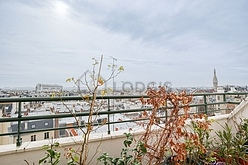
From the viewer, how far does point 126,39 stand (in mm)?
5219

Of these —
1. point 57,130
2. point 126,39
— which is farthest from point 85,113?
point 126,39

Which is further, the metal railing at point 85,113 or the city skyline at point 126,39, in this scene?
the city skyline at point 126,39

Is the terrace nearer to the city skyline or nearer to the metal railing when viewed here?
the metal railing

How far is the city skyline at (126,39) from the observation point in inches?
115

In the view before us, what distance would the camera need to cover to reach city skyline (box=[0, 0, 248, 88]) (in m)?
2.93

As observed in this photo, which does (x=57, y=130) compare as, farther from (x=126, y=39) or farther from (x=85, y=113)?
(x=126, y=39)

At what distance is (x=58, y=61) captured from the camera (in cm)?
371

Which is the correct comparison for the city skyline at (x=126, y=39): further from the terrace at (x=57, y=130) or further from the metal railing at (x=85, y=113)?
the terrace at (x=57, y=130)

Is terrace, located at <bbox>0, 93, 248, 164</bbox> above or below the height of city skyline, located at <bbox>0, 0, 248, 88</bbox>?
below

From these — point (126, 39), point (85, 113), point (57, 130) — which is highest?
point (126, 39)

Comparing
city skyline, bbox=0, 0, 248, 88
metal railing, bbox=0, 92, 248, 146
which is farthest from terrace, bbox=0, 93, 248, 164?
city skyline, bbox=0, 0, 248, 88

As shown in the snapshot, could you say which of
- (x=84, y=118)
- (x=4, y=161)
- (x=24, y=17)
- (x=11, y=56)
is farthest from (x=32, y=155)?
(x=24, y=17)

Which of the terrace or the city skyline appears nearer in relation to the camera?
the terrace

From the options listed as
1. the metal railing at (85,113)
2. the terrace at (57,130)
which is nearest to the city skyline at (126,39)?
the metal railing at (85,113)
